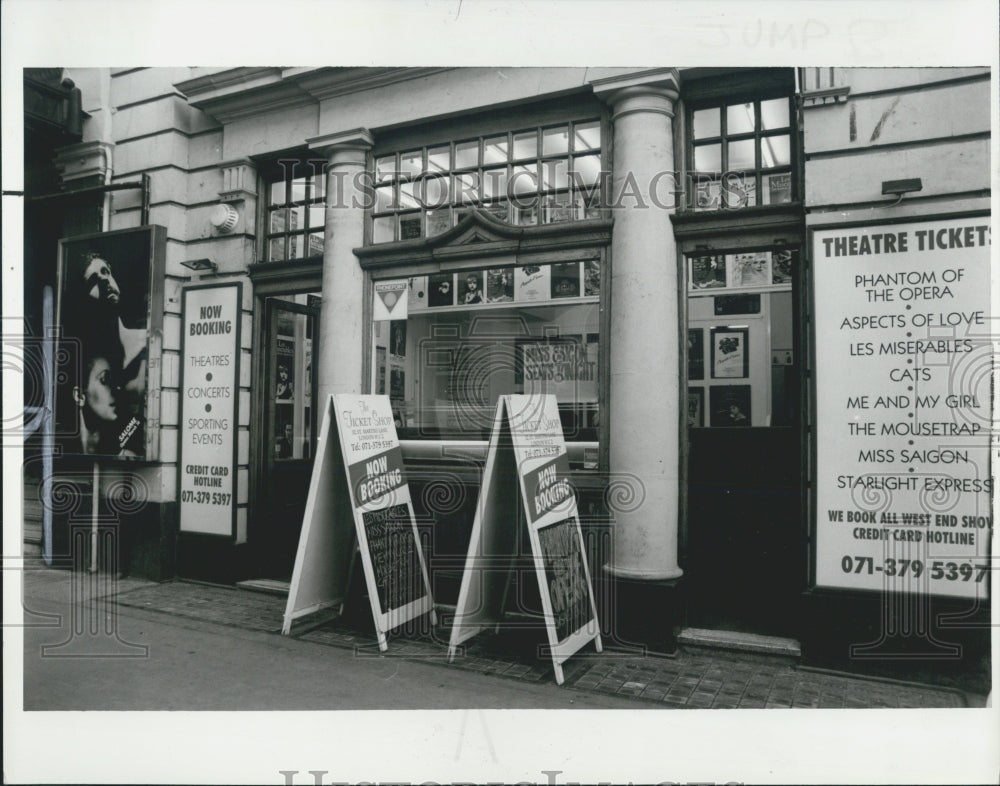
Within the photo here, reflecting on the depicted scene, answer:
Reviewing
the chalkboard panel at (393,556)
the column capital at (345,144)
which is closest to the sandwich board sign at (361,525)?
the chalkboard panel at (393,556)

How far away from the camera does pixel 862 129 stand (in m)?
4.80

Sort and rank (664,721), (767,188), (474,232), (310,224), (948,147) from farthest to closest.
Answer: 1. (310,224)
2. (474,232)
3. (767,188)
4. (948,147)
5. (664,721)

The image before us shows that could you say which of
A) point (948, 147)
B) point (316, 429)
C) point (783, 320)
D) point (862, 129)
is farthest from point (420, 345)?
point (948, 147)

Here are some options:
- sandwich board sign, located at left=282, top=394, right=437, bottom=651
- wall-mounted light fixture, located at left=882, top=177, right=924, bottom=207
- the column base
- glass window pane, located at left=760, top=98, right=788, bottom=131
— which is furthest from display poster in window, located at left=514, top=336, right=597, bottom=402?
wall-mounted light fixture, located at left=882, top=177, right=924, bottom=207

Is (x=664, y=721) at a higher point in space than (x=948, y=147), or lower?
lower

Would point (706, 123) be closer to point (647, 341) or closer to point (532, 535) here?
point (647, 341)

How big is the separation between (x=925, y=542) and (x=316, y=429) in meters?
5.23

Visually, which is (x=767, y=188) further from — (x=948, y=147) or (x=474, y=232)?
(x=474, y=232)

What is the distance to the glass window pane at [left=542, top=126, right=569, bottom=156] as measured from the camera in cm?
589

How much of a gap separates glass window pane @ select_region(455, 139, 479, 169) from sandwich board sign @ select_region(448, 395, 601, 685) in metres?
2.18

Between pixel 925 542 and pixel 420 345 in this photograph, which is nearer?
pixel 925 542

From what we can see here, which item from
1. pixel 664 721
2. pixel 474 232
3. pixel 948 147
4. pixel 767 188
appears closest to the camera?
pixel 664 721

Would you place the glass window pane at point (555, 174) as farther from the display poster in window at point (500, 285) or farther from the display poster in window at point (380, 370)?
the display poster in window at point (380, 370)

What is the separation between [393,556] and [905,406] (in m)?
3.70
